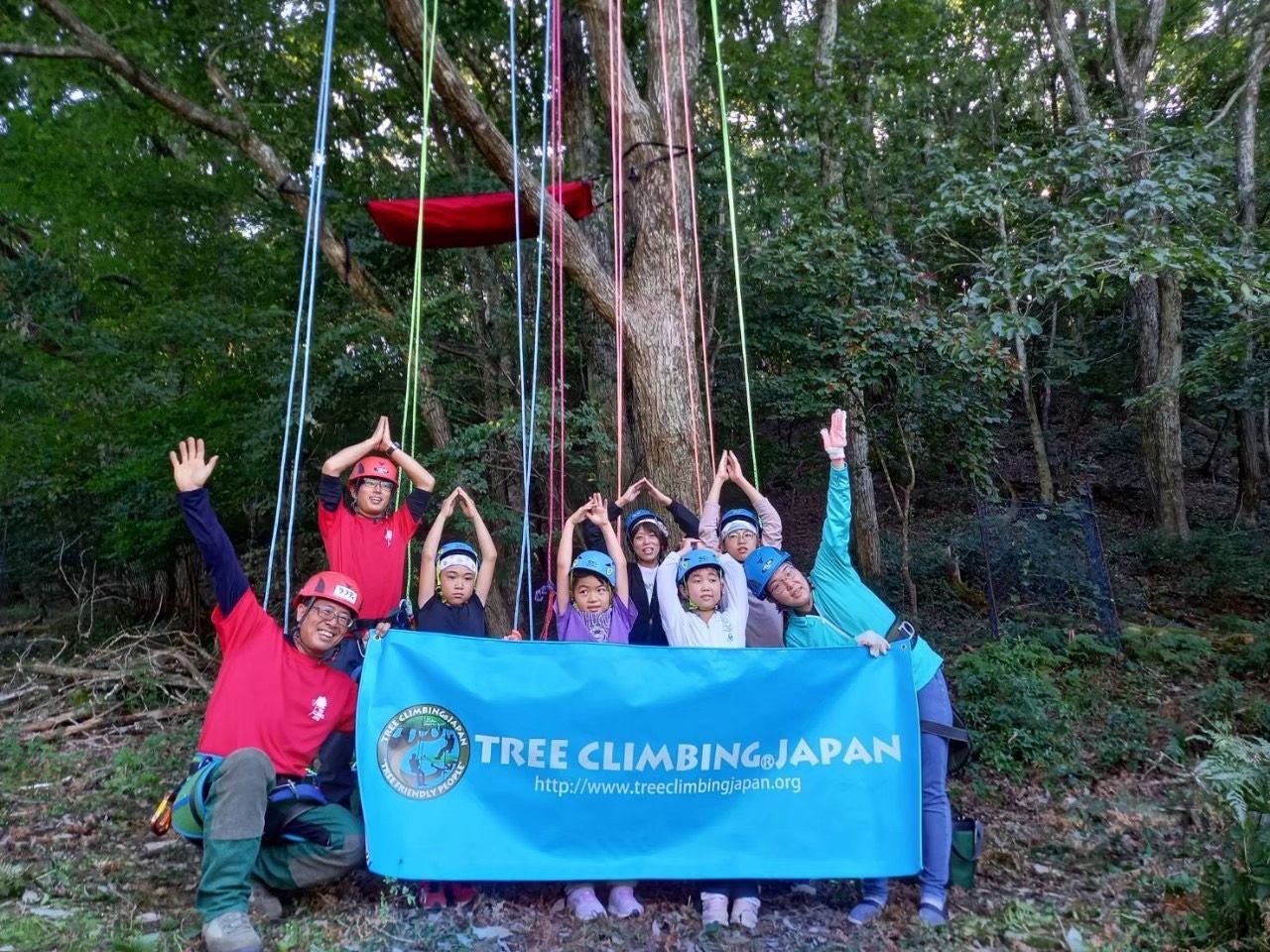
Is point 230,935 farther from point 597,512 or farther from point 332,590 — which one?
point 597,512

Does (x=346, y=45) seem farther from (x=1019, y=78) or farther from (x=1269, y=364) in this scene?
(x=1019, y=78)

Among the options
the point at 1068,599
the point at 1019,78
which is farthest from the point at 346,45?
the point at 1019,78

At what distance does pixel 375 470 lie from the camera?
4.98 metres

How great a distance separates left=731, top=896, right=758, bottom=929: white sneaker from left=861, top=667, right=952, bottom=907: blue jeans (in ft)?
1.79

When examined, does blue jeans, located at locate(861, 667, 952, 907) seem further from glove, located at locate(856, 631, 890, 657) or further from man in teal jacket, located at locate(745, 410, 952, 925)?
glove, located at locate(856, 631, 890, 657)

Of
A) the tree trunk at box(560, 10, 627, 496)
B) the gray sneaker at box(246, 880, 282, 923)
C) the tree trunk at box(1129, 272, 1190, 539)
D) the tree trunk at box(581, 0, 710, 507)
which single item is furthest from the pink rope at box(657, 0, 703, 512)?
the tree trunk at box(1129, 272, 1190, 539)

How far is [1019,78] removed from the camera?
712 inches

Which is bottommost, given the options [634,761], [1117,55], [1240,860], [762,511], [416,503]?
[1240,860]

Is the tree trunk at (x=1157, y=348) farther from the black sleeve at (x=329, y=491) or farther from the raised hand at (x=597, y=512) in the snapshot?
the black sleeve at (x=329, y=491)

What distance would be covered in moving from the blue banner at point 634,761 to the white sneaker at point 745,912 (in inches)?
5.0

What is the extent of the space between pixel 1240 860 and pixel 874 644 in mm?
1552

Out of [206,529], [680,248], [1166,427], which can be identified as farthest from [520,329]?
[1166,427]

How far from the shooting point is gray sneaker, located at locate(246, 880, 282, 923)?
3.74 metres

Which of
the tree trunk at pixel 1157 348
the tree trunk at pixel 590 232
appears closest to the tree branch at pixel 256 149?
the tree trunk at pixel 590 232
